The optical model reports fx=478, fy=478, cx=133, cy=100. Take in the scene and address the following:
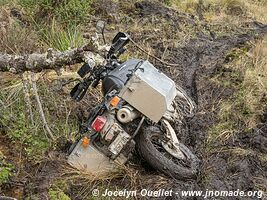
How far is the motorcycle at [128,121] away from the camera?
3885 mm

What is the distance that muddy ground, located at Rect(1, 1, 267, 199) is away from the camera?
399cm

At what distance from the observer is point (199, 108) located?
5.39m

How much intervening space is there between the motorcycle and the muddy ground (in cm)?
17

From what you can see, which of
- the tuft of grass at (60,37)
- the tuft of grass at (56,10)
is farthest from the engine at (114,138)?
the tuft of grass at (56,10)

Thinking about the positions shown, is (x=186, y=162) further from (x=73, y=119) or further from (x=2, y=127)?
(x=2, y=127)

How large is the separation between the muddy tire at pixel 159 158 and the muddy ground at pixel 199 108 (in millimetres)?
72

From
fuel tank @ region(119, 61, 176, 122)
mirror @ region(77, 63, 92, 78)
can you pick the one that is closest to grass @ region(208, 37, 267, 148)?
fuel tank @ region(119, 61, 176, 122)

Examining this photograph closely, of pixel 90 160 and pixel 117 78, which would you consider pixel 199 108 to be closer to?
pixel 117 78

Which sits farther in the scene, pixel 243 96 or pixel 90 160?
pixel 243 96

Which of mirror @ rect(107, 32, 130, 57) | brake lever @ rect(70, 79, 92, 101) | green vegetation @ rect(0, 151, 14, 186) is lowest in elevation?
green vegetation @ rect(0, 151, 14, 186)

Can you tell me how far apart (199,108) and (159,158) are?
152 cm

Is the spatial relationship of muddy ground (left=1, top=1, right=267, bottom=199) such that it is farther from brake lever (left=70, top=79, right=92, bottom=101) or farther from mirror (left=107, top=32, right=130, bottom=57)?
mirror (left=107, top=32, right=130, bottom=57)

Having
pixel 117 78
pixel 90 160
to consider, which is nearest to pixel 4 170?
pixel 90 160

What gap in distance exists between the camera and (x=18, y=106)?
481 centimetres
